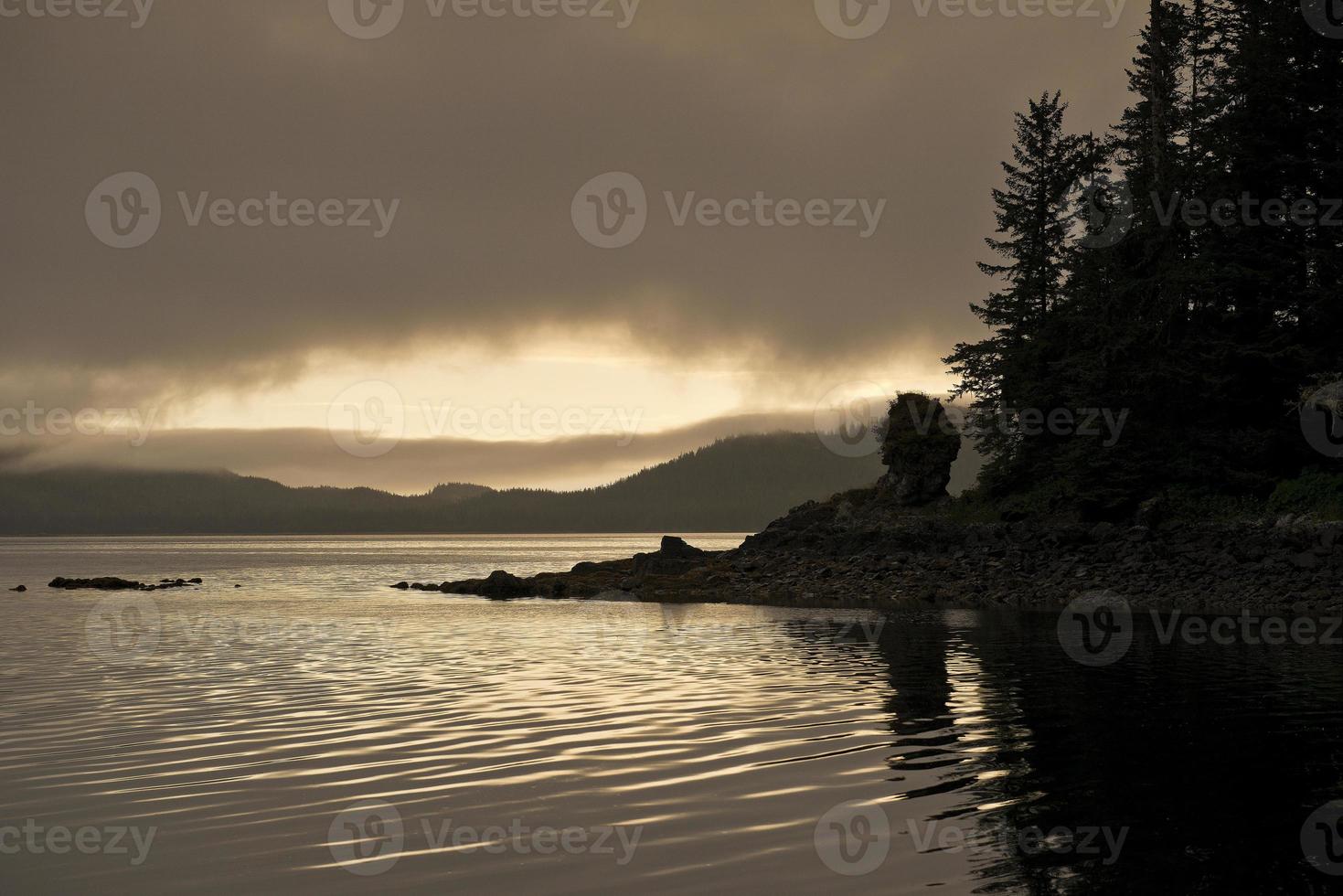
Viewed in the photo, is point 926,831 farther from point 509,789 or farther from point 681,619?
point 681,619

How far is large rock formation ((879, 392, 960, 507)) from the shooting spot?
75.0m

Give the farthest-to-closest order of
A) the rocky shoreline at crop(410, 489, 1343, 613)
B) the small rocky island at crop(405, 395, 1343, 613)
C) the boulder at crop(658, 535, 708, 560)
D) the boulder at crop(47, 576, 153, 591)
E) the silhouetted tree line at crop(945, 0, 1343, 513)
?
1. the boulder at crop(47, 576, 153, 591)
2. the boulder at crop(658, 535, 708, 560)
3. the silhouetted tree line at crop(945, 0, 1343, 513)
4. the small rocky island at crop(405, 395, 1343, 613)
5. the rocky shoreline at crop(410, 489, 1343, 613)

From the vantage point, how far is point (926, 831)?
11664 mm

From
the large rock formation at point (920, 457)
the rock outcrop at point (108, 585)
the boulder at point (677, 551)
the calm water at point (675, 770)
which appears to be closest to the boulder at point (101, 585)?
the rock outcrop at point (108, 585)

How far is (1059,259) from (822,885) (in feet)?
235

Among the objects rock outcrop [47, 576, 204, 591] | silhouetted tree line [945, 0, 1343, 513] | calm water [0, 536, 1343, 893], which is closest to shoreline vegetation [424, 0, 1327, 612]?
silhouetted tree line [945, 0, 1343, 513]

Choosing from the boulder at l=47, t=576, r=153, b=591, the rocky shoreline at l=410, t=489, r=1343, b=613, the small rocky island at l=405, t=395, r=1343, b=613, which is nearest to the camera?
the rocky shoreline at l=410, t=489, r=1343, b=613

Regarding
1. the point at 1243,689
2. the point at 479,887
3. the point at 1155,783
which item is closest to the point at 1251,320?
the point at 1243,689

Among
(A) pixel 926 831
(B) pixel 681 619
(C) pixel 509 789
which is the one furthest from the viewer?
(B) pixel 681 619

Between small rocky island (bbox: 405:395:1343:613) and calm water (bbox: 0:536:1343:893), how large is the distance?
44.9 ft

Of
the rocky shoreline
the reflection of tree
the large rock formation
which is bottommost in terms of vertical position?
the reflection of tree

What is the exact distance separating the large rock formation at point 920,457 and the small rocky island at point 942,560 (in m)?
0.10

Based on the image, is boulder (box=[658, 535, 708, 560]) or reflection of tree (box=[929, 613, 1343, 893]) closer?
reflection of tree (box=[929, 613, 1343, 893])

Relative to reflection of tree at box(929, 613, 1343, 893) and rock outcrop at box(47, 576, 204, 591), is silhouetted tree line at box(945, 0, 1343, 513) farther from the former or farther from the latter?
rock outcrop at box(47, 576, 204, 591)
